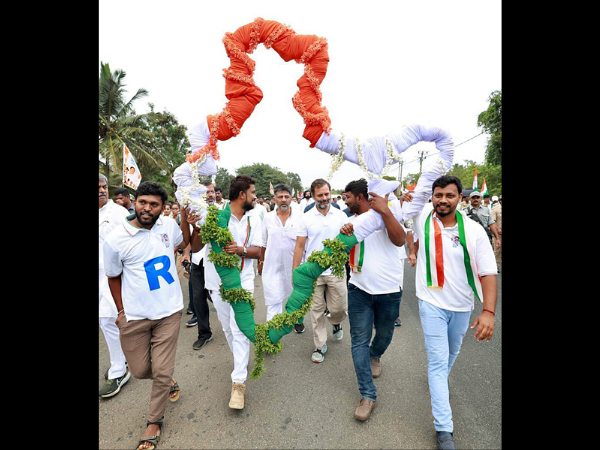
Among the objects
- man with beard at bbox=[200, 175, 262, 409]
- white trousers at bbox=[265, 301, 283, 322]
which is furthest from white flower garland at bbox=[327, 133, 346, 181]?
white trousers at bbox=[265, 301, 283, 322]

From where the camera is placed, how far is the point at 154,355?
108 inches

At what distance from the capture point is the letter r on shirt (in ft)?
8.84

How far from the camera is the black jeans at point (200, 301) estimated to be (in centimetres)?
425

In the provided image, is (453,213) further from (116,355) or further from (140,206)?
(116,355)

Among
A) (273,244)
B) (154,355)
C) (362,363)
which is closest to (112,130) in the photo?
(273,244)

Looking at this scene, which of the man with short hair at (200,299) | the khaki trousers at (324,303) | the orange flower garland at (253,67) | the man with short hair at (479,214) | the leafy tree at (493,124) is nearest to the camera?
the orange flower garland at (253,67)

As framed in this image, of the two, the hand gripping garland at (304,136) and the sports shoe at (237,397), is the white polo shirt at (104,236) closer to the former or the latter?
the hand gripping garland at (304,136)

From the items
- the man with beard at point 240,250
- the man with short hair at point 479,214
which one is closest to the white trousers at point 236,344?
the man with beard at point 240,250

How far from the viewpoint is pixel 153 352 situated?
9.01 ft

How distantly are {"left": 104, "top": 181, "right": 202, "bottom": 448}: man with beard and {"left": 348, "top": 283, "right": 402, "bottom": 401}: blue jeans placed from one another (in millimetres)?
1760

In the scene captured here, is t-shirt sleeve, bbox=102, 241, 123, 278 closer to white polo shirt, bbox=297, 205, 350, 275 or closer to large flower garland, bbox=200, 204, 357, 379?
large flower garland, bbox=200, 204, 357, 379

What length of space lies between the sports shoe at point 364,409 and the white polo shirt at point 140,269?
1.98 m

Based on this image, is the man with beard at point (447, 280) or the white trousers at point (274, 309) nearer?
the man with beard at point (447, 280)

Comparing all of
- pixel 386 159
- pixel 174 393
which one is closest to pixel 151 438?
pixel 174 393
